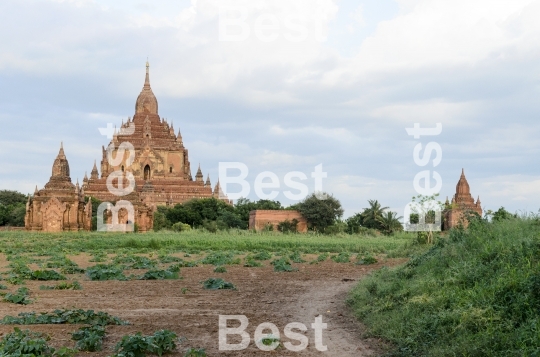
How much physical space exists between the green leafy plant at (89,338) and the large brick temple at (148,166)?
155 feet

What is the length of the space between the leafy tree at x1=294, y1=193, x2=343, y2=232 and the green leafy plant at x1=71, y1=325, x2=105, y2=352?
4114 cm

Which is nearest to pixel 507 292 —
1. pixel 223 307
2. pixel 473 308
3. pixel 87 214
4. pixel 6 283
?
pixel 473 308

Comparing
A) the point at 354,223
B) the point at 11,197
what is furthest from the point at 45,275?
the point at 11,197

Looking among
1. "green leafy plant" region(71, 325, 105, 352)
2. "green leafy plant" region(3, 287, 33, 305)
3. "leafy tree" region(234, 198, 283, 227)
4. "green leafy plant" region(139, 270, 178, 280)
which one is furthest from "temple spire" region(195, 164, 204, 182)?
"green leafy plant" region(71, 325, 105, 352)

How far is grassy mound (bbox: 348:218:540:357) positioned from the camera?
7.17m

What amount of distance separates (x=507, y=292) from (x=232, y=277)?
9751 millimetres

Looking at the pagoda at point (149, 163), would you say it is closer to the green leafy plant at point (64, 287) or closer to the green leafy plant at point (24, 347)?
the green leafy plant at point (64, 287)

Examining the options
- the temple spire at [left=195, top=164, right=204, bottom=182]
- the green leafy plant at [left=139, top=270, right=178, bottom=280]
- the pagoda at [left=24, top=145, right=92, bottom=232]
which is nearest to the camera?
the green leafy plant at [left=139, top=270, right=178, bottom=280]

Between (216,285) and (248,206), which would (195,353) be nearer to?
(216,285)

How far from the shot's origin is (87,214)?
47906 millimetres

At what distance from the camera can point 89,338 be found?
785 centimetres

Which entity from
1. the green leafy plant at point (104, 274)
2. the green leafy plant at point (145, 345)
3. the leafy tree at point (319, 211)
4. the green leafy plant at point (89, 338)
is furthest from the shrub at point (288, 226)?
the green leafy plant at point (145, 345)

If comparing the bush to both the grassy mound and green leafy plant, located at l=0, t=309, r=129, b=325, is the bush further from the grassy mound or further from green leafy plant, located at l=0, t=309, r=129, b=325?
green leafy plant, located at l=0, t=309, r=129, b=325

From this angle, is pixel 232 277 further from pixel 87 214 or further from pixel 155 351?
pixel 87 214
